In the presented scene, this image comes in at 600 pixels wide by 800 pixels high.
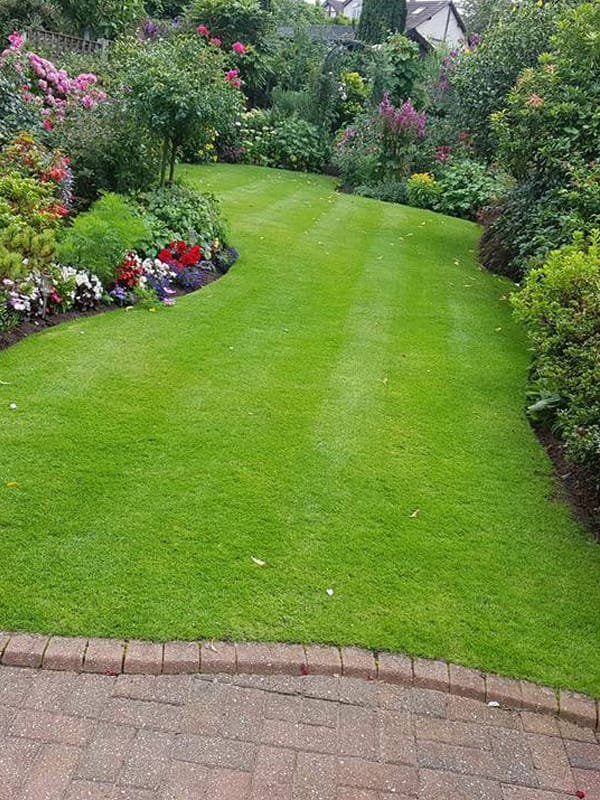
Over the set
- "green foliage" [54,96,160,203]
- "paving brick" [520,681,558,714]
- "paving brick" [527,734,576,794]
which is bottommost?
"paving brick" [527,734,576,794]

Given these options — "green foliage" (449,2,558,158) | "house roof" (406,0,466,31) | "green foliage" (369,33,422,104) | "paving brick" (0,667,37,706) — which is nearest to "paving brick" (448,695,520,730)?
"paving brick" (0,667,37,706)

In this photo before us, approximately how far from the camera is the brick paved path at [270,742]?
229cm

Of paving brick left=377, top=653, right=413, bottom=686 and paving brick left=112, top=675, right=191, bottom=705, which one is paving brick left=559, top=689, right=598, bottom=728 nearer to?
paving brick left=377, top=653, right=413, bottom=686

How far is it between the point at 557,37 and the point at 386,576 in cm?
778

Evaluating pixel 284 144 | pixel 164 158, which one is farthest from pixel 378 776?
pixel 284 144

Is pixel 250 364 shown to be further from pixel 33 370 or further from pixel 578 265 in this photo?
pixel 578 265

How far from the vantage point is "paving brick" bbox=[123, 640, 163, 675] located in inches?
107

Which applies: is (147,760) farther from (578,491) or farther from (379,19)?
(379,19)

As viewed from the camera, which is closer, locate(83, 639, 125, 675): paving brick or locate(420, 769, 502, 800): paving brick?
locate(420, 769, 502, 800): paving brick

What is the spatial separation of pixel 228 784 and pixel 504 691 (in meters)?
1.23

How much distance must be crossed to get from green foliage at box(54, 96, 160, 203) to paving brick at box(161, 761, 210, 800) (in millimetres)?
7341

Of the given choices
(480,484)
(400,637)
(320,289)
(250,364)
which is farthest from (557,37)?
(400,637)

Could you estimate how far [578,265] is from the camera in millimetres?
5164

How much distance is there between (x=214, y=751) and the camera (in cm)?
242
